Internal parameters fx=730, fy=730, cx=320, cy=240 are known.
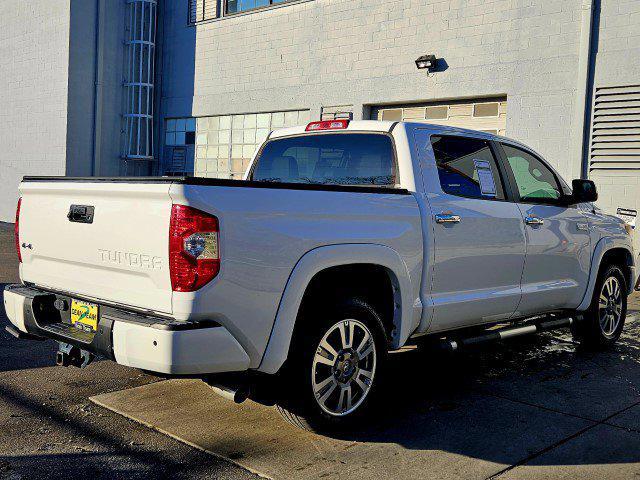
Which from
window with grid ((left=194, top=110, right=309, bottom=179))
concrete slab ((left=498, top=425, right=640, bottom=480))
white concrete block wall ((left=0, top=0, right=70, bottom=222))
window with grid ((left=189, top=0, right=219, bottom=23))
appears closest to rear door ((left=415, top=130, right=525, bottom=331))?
concrete slab ((left=498, top=425, right=640, bottom=480))

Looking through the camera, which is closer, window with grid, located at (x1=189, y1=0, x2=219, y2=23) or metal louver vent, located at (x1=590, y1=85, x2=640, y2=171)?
metal louver vent, located at (x1=590, y1=85, x2=640, y2=171)

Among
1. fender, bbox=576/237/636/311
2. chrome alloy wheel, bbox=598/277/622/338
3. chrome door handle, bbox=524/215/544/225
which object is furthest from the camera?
chrome alloy wheel, bbox=598/277/622/338

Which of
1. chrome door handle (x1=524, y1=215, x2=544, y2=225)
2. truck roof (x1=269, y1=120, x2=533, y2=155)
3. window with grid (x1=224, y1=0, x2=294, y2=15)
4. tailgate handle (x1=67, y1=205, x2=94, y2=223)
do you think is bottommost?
tailgate handle (x1=67, y1=205, x2=94, y2=223)

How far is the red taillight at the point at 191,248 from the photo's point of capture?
3.53 m

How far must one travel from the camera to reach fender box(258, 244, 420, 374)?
12.7 feet

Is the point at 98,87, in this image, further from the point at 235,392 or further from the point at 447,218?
the point at 235,392

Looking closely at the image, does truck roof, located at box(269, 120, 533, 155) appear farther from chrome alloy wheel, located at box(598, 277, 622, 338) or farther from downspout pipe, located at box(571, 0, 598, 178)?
downspout pipe, located at box(571, 0, 598, 178)

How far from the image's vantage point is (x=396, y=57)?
44.3 feet

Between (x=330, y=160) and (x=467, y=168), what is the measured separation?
39.3 inches

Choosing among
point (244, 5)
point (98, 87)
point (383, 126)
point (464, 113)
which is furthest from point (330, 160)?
point (98, 87)

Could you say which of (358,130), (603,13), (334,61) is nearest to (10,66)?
(334,61)

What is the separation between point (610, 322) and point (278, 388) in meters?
4.16

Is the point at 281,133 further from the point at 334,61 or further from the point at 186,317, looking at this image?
the point at 334,61

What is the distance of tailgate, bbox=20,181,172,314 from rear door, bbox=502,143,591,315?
3084 millimetres
